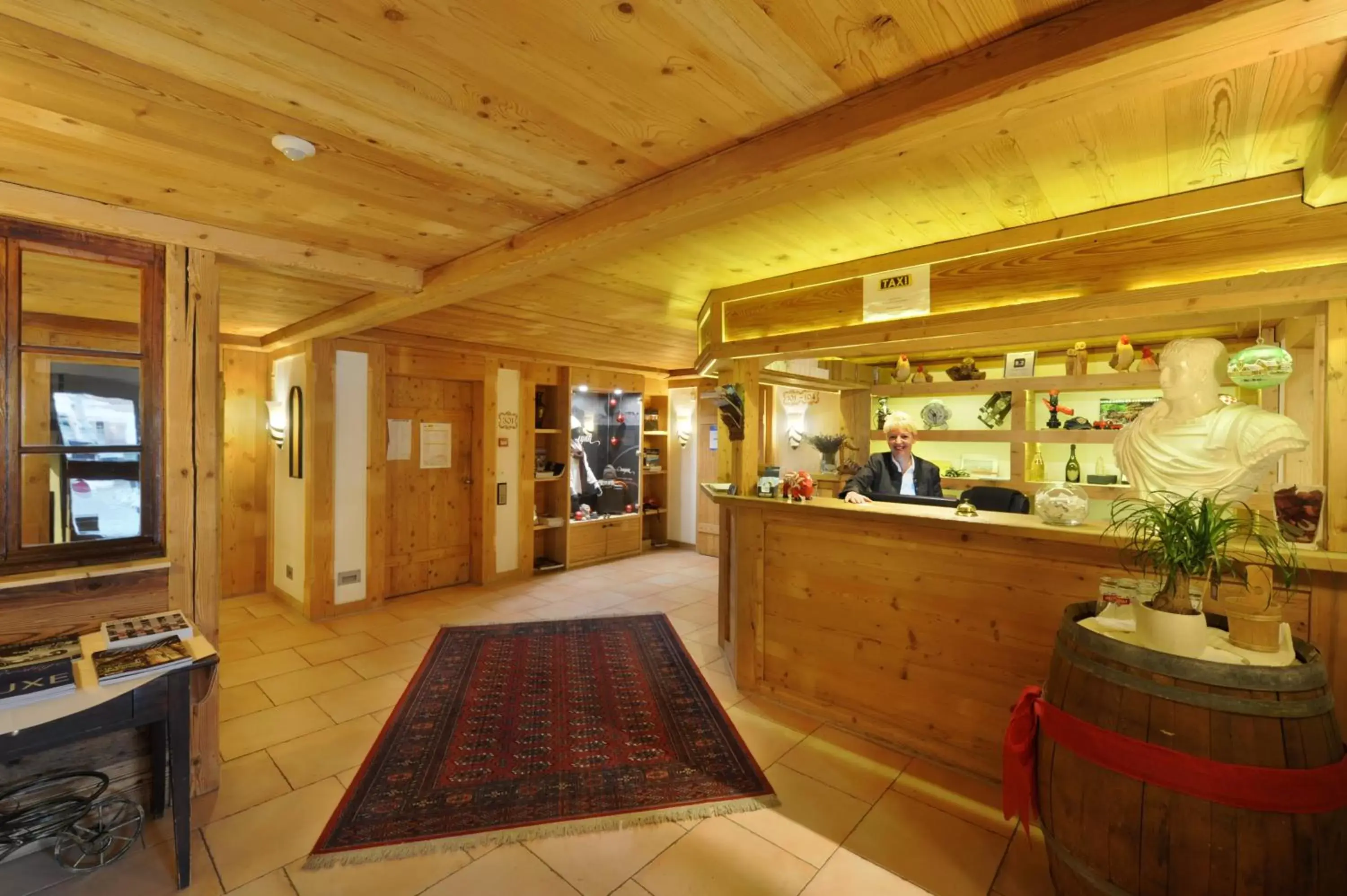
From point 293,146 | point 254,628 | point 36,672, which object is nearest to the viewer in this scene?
point 293,146

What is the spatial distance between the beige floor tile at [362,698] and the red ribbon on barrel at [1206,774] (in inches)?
124

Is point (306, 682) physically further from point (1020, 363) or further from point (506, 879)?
point (1020, 363)

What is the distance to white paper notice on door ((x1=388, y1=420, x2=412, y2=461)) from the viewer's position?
5160 mm

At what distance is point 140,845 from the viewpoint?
2102 mm

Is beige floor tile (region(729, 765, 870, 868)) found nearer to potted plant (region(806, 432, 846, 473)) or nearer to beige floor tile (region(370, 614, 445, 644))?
beige floor tile (region(370, 614, 445, 644))

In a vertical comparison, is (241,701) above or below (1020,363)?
below

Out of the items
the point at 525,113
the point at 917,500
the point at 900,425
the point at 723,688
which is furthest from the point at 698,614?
the point at 525,113

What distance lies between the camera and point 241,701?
3205 mm

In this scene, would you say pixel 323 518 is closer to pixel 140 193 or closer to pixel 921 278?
pixel 140 193

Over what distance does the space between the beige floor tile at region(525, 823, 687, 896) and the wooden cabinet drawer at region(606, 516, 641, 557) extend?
463 cm

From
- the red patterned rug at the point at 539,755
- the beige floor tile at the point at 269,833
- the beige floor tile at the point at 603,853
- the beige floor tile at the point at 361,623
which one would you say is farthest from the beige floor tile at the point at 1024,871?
the beige floor tile at the point at 361,623

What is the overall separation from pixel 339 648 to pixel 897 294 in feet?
13.6

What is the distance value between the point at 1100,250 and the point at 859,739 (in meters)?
2.38

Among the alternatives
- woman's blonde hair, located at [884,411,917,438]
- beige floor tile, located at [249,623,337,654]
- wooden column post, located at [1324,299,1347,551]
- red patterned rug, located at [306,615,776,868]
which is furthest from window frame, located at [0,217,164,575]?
wooden column post, located at [1324,299,1347,551]
